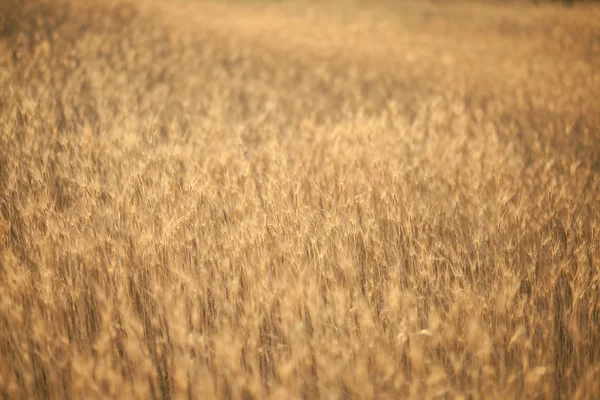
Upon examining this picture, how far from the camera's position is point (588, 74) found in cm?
514

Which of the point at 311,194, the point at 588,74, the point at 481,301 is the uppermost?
the point at 588,74

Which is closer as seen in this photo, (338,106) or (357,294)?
(357,294)

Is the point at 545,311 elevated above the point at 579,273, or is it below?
below

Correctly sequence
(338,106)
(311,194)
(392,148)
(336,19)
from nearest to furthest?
(311,194) → (392,148) → (338,106) → (336,19)

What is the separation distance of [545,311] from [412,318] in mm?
645

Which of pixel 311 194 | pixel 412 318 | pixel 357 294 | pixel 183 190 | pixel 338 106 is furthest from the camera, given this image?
pixel 338 106

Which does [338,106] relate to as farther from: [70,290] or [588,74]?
[70,290]

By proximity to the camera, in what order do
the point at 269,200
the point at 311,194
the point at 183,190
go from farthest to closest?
1. the point at 311,194
2. the point at 183,190
3. the point at 269,200

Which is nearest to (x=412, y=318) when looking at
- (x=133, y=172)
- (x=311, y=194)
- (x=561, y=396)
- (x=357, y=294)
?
(x=357, y=294)

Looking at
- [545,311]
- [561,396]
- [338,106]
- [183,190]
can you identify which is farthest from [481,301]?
[338,106]

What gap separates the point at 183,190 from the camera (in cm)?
241

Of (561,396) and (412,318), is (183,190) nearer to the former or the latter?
(412,318)

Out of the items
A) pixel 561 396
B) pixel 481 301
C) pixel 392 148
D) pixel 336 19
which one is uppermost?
pixel 336 19

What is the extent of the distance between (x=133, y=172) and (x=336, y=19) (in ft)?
22.2
